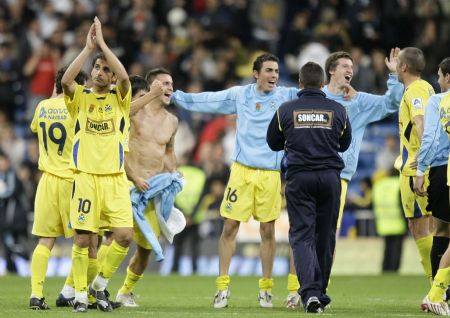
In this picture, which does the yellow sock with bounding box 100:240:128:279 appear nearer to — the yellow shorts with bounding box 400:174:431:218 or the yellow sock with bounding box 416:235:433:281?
the yellow shorts with bounding box 400:174:431:218

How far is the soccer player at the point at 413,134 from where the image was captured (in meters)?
13.5

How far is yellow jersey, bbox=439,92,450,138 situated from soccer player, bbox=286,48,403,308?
1727mm

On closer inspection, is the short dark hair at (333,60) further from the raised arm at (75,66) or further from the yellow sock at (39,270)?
the yellow sock at (39,270)

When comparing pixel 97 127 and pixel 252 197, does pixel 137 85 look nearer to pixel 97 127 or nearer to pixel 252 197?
pixel 97 127

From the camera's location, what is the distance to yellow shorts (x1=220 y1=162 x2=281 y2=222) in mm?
13977

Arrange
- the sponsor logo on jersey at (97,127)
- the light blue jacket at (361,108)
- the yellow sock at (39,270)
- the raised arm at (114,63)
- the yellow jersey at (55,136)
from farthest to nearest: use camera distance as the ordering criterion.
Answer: the light blue jacket at (361,108) < the yellow jersey at (55,136) < the yellow sock at (39,270) < the sponsor logo on jersey at (97,127) < the raised arm at (114,63)

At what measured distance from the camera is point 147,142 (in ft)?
46.0

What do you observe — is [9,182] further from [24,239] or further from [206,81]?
[206,81]

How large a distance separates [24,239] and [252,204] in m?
9.00

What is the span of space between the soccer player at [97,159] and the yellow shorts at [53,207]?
965mm

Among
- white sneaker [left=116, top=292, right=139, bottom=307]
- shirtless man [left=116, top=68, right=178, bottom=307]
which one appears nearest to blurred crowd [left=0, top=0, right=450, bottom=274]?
shirtless man [left=116, top=68, right=178, bottom=307]

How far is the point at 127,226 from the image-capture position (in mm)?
12359

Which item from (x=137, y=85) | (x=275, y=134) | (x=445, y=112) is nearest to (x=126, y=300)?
(x=137, y=85)

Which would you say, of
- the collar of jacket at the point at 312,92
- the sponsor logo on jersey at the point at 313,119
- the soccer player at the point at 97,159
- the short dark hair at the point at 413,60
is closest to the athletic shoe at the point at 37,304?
the soccer player at the point at 97,159
